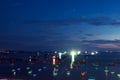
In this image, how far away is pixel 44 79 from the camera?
339 feet

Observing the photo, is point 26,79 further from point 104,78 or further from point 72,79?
point 104,78

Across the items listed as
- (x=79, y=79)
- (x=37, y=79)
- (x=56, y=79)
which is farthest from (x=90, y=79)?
(x=37, y=79)

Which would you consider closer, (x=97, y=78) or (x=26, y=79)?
(x=26, y=79)

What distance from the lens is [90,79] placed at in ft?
337

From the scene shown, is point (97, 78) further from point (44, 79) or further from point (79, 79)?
point (44, 79)

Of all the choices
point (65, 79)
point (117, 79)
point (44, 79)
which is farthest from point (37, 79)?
point (117, 79)

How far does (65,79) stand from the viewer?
102 m

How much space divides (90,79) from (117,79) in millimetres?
9772

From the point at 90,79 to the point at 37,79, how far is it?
1855 cm

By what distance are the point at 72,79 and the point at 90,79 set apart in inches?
248

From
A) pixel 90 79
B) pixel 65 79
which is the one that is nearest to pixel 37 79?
pixel 65 79

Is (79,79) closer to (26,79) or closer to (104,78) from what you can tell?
(104,78)

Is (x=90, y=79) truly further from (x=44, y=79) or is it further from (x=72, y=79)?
(x=44, y=79)

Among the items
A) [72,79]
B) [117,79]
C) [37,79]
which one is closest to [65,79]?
[72,79]
